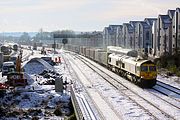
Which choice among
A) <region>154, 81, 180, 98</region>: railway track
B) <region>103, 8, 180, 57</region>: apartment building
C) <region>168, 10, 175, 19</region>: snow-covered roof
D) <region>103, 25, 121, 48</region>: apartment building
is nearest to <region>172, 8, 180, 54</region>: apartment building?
<region>103, 8, 180, 57</region>: apartment building

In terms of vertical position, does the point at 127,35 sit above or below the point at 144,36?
above

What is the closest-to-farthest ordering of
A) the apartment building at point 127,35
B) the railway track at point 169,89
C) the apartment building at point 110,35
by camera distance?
1. the railway track at point 169,89
2. the apartment building at point 127,35
3. the apartment building at point 110,35

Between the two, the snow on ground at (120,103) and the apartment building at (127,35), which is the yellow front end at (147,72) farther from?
the apartment building at (127,35)

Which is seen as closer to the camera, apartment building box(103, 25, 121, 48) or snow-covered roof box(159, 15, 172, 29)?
snow-covered roof box(159, 15, 172, 29)

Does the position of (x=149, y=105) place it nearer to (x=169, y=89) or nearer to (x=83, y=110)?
(x=83, y=110)

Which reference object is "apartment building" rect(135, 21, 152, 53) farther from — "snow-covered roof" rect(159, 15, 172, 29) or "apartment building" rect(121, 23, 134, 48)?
"snow-covered roof" rect(159, 15, 172, 29)

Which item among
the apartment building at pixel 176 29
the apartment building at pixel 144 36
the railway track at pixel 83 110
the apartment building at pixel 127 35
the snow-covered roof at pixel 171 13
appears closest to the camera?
the railway track at pixel 83 110

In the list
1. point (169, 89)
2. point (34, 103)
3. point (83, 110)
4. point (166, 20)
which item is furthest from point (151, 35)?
point (83, 110)

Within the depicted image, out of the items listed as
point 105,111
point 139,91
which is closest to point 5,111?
point 105,111

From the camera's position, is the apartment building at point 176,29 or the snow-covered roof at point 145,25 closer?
the apartment building at point 176,29

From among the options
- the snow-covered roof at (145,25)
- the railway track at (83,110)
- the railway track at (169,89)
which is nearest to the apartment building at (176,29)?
the snow-covered roof at (145,25)

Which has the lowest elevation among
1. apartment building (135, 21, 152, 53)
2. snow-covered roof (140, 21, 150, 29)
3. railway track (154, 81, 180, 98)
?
railway track (154, 81, 180, 98)

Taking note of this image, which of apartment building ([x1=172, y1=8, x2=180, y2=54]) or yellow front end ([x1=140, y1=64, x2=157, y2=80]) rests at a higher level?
apartment building ([x1=172, y1=8, x2=180, y2=54])

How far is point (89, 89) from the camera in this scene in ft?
119
